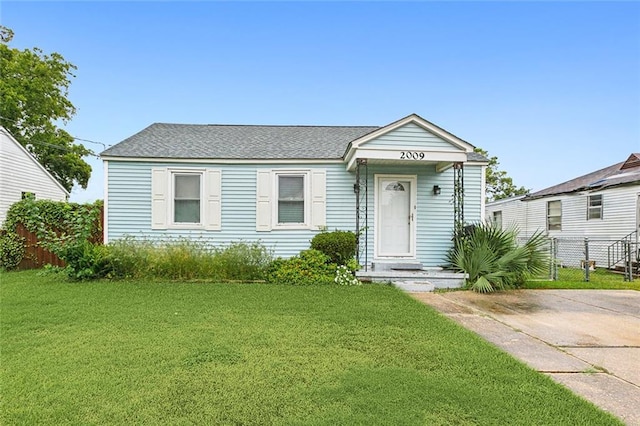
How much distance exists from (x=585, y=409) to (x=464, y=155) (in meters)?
6.34

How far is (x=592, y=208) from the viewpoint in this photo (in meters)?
12.5

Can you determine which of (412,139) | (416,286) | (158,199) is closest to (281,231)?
(158,199)

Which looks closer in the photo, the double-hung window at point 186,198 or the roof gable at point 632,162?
the double-hung window at point 186,198

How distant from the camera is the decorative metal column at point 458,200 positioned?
8.07 m

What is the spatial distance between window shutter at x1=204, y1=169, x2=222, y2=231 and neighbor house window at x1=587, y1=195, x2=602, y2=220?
514 inches

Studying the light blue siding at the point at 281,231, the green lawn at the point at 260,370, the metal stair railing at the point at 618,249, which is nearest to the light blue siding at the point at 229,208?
the light blue siding at the point at 281,231

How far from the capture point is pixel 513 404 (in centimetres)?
231

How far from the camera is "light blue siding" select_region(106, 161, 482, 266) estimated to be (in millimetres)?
8672

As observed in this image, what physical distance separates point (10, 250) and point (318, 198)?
8.71 meters

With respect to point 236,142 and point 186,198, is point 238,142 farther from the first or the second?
point 186,198

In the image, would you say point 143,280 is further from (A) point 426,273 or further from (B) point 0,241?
(A) point 426,273

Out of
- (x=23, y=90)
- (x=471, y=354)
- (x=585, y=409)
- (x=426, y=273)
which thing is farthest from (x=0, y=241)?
(x=23, y=90)

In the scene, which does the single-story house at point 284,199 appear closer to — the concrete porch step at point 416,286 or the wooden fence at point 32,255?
the concrete porch step at point 416,286

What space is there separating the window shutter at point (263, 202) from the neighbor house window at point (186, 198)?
1536 millimetres
